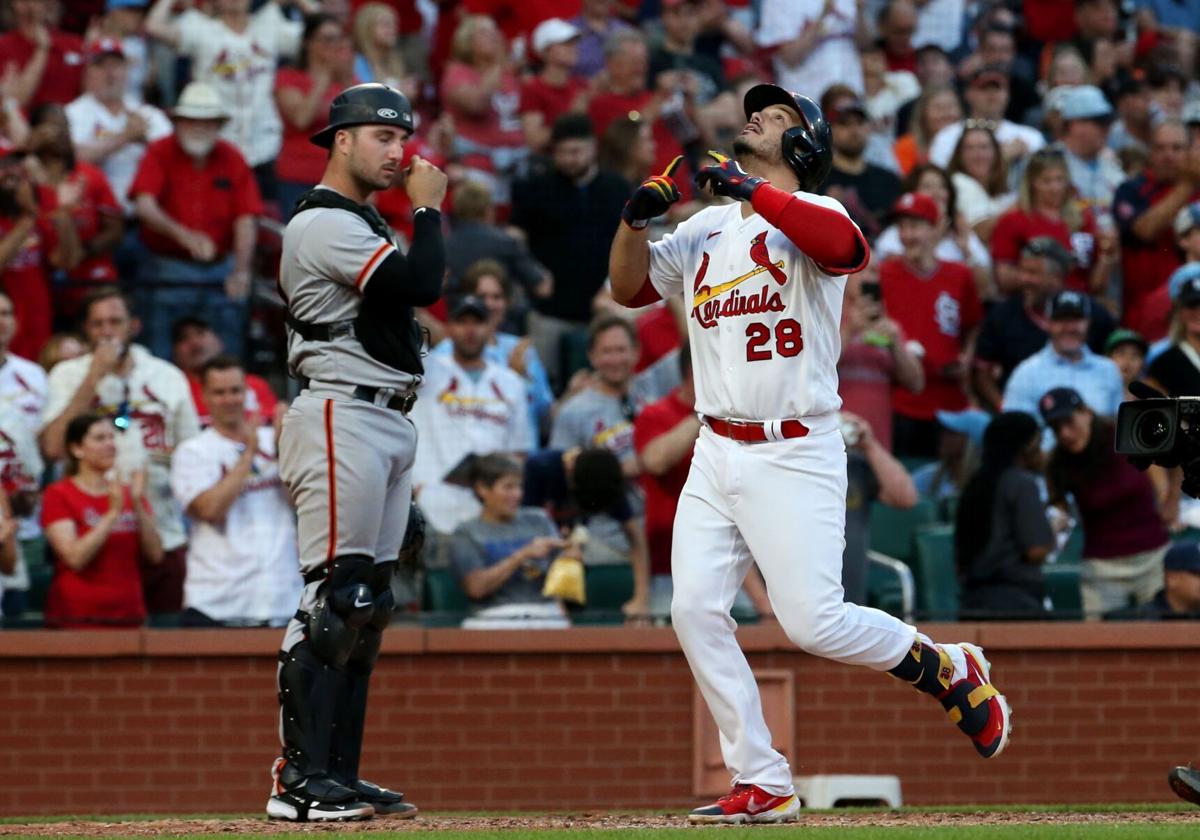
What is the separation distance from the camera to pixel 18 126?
11.5m

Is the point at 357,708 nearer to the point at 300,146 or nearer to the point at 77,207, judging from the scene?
the point at 77,207

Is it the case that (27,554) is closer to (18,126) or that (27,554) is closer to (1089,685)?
(18,126)

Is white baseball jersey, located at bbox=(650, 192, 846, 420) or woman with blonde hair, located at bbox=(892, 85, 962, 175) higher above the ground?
woman with blonde hair, located at bbox=(892, 85, 962, 175)

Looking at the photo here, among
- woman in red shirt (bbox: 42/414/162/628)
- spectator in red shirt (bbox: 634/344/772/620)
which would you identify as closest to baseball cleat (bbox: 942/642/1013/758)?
spectator in red shirt (bbox: 634/344/772/620)

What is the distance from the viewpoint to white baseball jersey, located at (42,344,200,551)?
30.8ft

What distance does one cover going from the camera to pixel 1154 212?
12070 mm

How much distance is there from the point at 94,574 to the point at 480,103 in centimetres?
504

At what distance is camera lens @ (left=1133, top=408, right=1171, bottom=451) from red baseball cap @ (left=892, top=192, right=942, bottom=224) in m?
5.55

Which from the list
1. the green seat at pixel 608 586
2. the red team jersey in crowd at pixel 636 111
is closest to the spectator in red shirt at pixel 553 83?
the red team jersey in crowd at pixel 636 111

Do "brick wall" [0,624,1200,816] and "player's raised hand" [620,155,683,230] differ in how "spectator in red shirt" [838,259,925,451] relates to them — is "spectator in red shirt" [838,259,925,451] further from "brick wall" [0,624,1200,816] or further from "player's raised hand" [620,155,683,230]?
"player's raised hand" [620,155,683,230]

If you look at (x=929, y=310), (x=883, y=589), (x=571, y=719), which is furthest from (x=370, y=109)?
(x=929, y=310)

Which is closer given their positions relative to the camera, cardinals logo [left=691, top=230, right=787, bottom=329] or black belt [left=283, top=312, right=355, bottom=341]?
cardinals logo [left=691, top=230, right=787, bottom=329]

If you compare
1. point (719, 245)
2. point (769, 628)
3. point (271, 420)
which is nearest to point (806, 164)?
point (719, 245)

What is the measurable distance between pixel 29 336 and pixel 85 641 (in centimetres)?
252
